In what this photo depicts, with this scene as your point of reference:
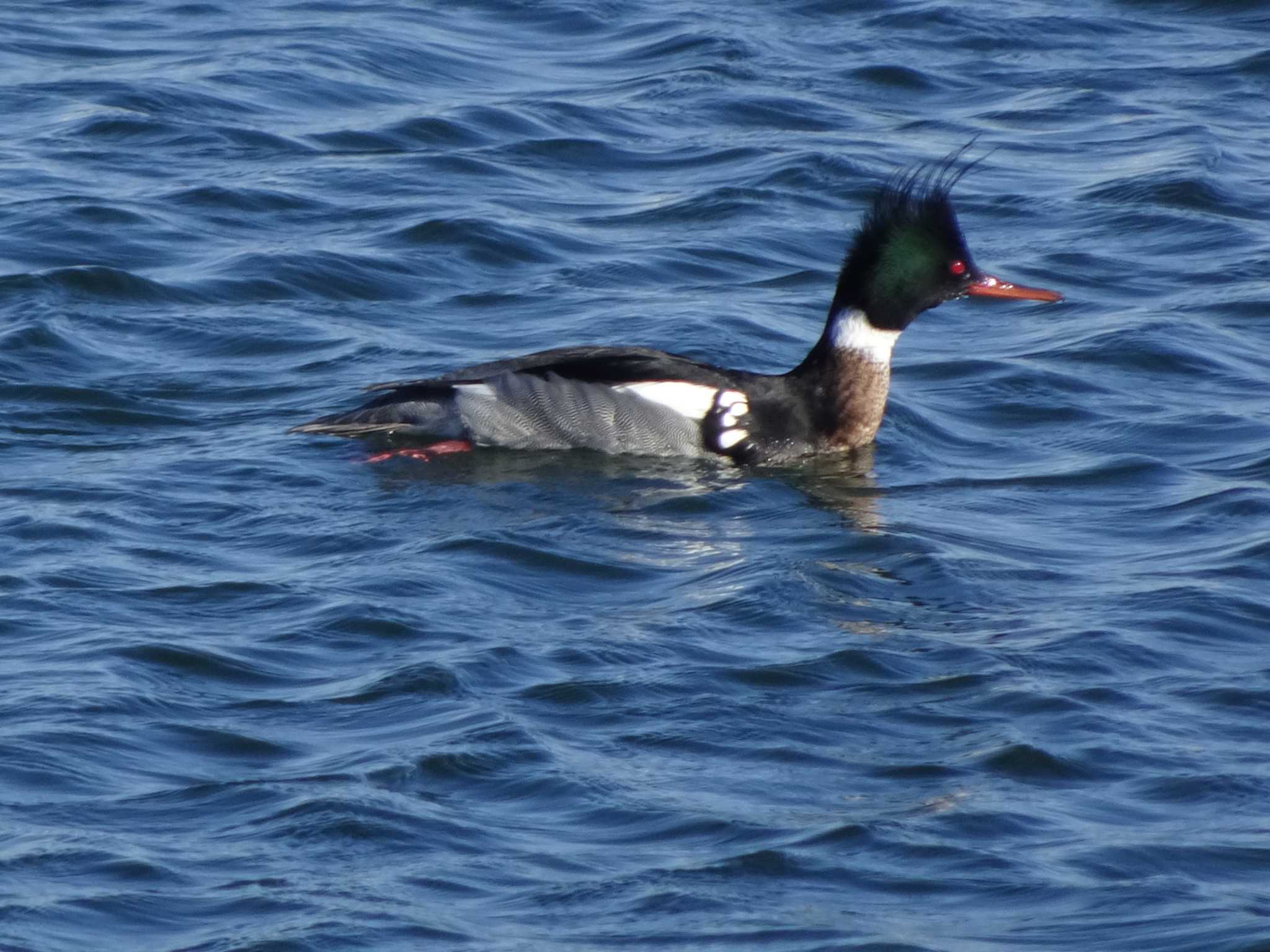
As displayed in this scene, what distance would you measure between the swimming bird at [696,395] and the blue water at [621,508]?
16cm

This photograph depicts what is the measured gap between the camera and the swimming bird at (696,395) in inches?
416

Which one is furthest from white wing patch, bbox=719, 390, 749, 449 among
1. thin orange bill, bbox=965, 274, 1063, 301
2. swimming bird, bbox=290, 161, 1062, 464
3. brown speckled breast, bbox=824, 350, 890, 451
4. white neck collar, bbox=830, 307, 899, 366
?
thin orange bill, bbox=965, 274, 1063, 301

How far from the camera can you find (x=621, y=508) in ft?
32.3

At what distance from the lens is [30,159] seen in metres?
14.4

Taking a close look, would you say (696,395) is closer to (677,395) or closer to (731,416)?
(677,395)

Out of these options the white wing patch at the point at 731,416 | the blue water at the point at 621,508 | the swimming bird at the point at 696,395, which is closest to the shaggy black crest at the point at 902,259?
the swimming bird at the point at 696,395

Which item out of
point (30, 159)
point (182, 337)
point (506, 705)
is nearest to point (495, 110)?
point (30, 159)

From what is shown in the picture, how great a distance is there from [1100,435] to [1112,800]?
424cm

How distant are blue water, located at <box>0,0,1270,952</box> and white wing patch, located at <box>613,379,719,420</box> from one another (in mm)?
253

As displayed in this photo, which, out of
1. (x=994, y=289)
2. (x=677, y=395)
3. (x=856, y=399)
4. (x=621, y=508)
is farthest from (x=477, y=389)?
(x=994, y=289)

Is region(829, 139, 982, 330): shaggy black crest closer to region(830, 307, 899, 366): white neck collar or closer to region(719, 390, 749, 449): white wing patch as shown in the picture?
region(830, 307, 899, 366): white neck collar

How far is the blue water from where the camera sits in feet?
21.0

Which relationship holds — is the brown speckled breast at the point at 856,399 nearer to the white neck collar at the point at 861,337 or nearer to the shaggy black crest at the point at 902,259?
the white neck collar at the point at 861,337

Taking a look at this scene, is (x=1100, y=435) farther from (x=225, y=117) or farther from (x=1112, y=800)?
(x=225, y=117)
